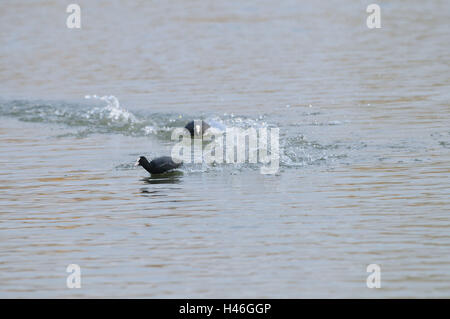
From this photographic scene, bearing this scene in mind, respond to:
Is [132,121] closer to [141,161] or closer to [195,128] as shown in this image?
[195,128]

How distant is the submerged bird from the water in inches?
6.4

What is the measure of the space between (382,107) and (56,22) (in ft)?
42.1

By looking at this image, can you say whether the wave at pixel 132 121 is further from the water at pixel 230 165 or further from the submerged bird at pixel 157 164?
the submerged bird at pixel 157 164

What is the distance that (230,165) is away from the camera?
10188 millimetres

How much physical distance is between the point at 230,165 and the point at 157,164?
34.2 inches

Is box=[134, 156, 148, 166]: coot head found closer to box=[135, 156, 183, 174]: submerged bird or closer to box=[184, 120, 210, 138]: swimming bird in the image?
box=[135, 156, 183, 174]: submerged bird

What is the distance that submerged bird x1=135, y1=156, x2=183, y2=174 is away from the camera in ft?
32.5

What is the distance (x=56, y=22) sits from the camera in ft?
76.7

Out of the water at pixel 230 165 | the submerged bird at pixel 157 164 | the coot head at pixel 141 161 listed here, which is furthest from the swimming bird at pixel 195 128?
the coot head at pixel 141 161

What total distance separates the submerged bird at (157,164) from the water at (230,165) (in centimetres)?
16
